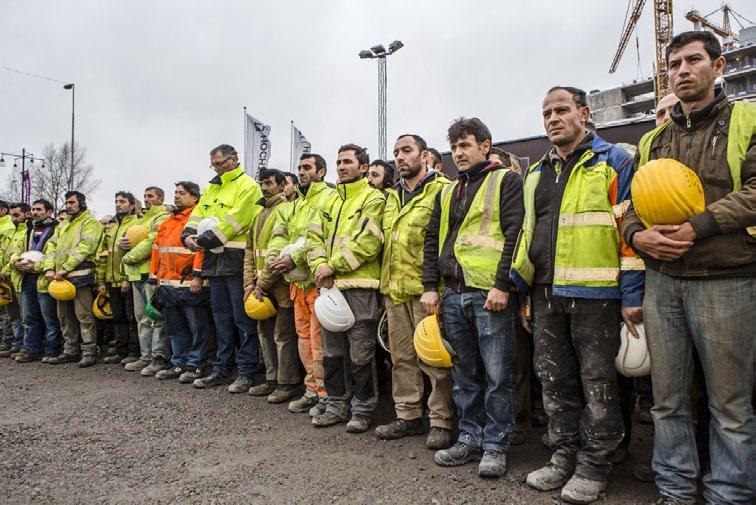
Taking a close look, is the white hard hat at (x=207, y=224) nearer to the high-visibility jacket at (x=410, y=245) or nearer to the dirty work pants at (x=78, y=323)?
the high-visibility jacket at (x=410, y=245)

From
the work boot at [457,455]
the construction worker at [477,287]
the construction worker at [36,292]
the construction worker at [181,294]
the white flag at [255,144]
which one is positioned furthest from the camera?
the white flag at [255,144]

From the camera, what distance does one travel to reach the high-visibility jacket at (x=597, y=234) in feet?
9.77

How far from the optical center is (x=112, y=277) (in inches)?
302

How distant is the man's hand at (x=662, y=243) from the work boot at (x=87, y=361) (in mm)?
7360

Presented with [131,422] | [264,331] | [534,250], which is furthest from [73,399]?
[534,250]

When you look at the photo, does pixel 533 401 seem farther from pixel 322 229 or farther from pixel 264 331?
pixel 264 331

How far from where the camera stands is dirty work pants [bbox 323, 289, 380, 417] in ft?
14.7

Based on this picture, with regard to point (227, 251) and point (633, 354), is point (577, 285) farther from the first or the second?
point (227, 251)

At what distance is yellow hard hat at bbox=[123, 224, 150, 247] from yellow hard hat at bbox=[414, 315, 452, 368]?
499 cm

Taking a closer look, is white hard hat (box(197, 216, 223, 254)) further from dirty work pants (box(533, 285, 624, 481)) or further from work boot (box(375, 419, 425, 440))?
dirty work pants (box(533, 285, 624, 481))

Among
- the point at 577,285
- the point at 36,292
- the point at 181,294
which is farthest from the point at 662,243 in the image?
the point at 36,292

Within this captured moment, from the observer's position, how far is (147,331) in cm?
707

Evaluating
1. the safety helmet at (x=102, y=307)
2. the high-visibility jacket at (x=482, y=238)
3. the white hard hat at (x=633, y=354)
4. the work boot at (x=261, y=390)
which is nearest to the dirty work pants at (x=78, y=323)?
the safety helmet at (x=102, y=307)

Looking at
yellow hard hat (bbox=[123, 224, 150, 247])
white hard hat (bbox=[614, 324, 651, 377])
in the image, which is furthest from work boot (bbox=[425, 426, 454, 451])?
yellow hard hat (bbox=[123, 224, 150, 247])
